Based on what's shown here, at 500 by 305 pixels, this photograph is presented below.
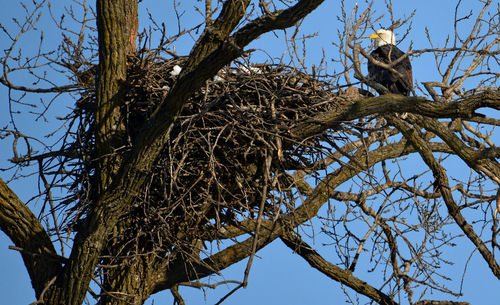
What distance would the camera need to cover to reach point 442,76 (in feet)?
17.4

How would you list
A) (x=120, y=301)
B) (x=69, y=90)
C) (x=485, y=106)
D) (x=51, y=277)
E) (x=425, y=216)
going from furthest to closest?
(x=425, y=216)
(x=69, y=90)
(x=120, y=301)
(x=51, y=277)
(x=485, y=106)

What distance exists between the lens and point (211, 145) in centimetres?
391

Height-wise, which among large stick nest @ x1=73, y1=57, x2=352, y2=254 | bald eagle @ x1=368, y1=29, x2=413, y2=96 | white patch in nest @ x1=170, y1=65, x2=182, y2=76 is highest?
bald eagle @ x1=368, y1=29, x2=413, y2=96

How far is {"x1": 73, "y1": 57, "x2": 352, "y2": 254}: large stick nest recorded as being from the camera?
383 centimetres

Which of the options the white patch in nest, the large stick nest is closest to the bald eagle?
the large stick nest

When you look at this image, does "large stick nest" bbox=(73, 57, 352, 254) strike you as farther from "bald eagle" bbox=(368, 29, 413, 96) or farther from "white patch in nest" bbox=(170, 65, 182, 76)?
"bald eagle" bbox=(368, 29, 413, 96)

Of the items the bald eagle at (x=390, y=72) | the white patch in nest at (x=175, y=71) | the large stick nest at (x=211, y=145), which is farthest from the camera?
the bald eagle at (x=390, y=72)

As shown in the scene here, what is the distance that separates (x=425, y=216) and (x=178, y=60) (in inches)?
96.3

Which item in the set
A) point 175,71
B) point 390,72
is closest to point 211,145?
point 175,71

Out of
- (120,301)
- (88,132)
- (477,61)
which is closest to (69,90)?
(88,132)

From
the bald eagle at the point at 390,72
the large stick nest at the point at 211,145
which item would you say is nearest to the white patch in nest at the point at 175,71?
the large stick nest at the point at 211,145

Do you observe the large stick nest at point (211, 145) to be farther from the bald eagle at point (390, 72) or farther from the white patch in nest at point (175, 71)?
the bald eagle at point (390, 72)

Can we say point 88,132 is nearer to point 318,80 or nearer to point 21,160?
point 21,160

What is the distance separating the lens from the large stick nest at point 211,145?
3830 mm
